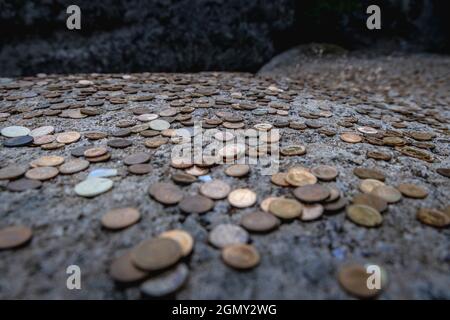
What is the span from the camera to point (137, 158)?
128 centimetres

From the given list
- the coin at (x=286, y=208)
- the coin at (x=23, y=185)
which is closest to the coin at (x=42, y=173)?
the coin at (x=23, y=185)

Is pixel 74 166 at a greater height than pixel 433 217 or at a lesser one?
greater

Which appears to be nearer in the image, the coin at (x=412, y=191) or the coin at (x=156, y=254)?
the coin at (x=156, y=254)

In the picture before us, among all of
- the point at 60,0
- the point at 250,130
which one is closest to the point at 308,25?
the point at 60,0

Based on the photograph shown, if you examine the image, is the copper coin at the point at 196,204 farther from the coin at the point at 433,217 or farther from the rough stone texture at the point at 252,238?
the coin at the point at 433,217

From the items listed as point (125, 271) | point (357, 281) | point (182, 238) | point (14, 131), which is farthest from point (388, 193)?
point (14, 131)

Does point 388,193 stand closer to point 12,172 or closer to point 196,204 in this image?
point 196,204

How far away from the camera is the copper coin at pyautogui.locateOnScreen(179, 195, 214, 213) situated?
99 centimetres

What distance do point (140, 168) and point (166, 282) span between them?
568 mm

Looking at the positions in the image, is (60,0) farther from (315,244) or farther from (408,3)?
(408,3)

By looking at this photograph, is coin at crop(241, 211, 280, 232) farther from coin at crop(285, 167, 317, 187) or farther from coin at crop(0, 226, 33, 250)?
coin at crop(0, 226, 33, 250)

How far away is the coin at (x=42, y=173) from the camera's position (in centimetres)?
114

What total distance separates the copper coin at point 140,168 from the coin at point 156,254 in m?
0.41

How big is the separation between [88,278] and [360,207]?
0.81m
